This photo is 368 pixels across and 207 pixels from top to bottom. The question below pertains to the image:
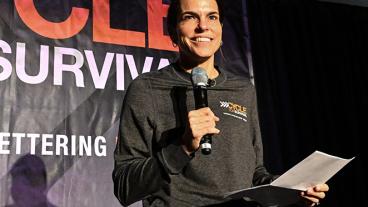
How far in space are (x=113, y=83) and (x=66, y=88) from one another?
27cm

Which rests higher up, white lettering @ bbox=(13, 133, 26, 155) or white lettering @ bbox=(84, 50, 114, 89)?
white lettering @ bbox=(84, 50, 114, 89)

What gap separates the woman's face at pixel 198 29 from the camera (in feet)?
4.35

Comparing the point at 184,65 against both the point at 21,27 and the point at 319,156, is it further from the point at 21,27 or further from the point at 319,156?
the point at 21,27

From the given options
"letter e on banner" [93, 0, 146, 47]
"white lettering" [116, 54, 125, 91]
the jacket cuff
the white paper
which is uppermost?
"letter e on banner" [93, 0, 146, 47]

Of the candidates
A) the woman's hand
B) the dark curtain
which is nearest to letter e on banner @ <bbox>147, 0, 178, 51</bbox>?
the dark curtain

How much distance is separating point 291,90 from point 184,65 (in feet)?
7.38

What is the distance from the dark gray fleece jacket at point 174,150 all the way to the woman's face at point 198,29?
0.08 meters

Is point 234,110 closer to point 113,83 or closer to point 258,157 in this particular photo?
point 258,157

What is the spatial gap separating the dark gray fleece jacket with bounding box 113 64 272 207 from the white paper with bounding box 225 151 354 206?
0.34 ft

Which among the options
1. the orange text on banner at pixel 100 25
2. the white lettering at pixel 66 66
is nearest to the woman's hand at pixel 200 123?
the white lettering at pixel 66 66

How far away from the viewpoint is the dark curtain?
337 centimetres

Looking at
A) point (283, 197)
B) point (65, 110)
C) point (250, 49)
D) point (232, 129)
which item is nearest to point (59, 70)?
point (65, 110)

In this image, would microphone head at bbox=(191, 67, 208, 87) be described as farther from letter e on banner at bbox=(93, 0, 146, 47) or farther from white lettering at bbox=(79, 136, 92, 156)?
letter e on banner at bbox=(93, 0, 146, 47)

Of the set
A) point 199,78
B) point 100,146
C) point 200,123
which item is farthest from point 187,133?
point 100,146
